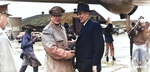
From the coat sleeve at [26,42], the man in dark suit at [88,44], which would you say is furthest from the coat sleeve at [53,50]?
the coat sleeve at [26,42]

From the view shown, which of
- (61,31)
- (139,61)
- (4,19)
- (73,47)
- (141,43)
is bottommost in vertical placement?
(139,61)

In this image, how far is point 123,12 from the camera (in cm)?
364

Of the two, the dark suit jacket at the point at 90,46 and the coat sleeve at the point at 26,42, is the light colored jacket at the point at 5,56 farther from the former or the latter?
the coat sleeve at the point at 26,42

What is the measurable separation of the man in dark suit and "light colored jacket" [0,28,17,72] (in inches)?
33.6

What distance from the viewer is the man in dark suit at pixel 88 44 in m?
2.55

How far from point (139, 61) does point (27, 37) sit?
293 cm

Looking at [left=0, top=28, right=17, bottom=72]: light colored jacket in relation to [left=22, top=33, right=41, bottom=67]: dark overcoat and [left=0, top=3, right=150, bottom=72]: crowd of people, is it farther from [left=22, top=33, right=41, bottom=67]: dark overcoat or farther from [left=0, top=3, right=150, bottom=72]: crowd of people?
[left=22, top=33, right=41, bottom=67]: dark overcoat

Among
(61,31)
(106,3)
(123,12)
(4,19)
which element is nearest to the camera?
(4,19)

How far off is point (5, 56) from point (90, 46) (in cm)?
98

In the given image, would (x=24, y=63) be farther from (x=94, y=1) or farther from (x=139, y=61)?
(x=94, y=1)

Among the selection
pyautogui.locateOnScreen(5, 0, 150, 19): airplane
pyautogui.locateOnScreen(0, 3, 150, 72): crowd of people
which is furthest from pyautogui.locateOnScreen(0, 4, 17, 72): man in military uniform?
pyautogui.locateOnScreen(5, 0, 150, 19): airplane

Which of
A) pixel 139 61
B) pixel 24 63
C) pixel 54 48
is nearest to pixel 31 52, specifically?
pixel 24 63

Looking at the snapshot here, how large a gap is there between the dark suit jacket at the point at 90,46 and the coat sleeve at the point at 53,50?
158 millimetres

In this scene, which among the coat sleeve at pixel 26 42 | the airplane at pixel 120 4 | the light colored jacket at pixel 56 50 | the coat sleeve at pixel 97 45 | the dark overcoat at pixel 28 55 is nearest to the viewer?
the coat sleeve at pixel 97 45
